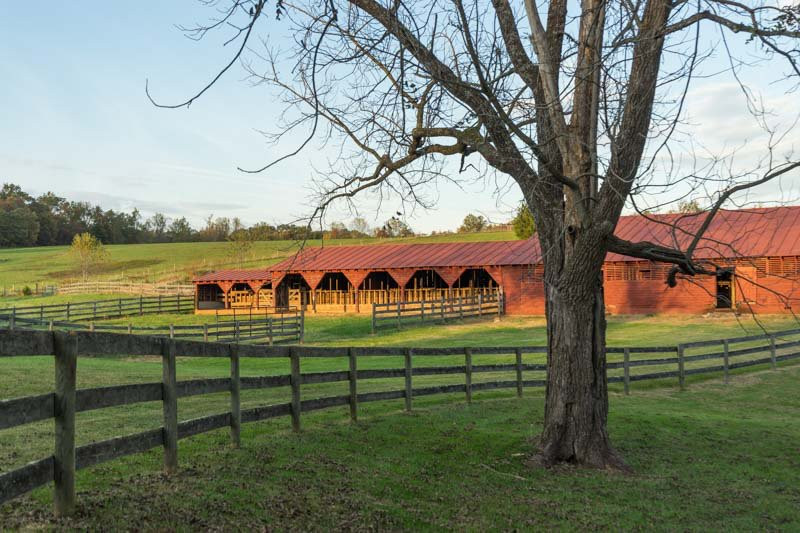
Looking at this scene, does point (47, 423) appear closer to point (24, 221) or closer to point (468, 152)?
point (468, 152)

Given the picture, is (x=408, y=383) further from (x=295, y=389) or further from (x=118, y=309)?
(x=118, y=309)

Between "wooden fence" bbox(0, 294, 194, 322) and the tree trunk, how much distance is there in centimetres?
3913

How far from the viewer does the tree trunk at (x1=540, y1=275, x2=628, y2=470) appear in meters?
9.93

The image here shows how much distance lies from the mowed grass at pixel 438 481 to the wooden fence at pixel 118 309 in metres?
37.8

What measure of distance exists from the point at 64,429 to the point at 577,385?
6749 mm

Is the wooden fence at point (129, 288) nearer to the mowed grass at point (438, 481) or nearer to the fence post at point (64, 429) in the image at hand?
the mowed grass at point (438, 481)

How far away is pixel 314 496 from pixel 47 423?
4565 millimetres

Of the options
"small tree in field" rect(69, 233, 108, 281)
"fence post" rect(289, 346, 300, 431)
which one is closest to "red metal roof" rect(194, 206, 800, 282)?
"fence post" rect(289, 346, 300, 431)

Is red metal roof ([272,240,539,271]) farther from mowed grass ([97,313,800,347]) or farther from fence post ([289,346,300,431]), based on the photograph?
fence post ([289,346,300,431])

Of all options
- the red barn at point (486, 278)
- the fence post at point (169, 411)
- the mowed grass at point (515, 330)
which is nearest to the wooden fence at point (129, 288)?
the red barn at point (486, 278)

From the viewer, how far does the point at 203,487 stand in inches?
243

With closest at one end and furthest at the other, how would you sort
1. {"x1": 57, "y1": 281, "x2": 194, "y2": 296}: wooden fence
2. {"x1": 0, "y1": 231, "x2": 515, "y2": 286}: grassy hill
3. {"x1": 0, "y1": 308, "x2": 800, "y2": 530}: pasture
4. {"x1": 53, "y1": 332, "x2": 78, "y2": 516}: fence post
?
{"x1": 53, "y1": 332, "x2": 78, "y2": 516}: fence post < {"x1": 0, "y1": 308, "x2": 800, "y2": 530}: pasture < {"x1": 57, "y1": 281, "x2": 194, "y2": 296}: wooden fence < {"x1": 0, "y1": 231, "x2": 515, "y2": 286}: grassy hill

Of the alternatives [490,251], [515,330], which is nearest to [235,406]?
[515,330]

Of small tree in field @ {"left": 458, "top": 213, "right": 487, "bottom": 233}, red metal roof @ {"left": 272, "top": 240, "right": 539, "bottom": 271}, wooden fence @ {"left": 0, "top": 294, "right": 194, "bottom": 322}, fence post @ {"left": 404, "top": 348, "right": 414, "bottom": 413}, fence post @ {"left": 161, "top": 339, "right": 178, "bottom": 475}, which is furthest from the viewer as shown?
small tree in field @ {"left": 458, "top": 213, "right": 487, "bottom": 233}
